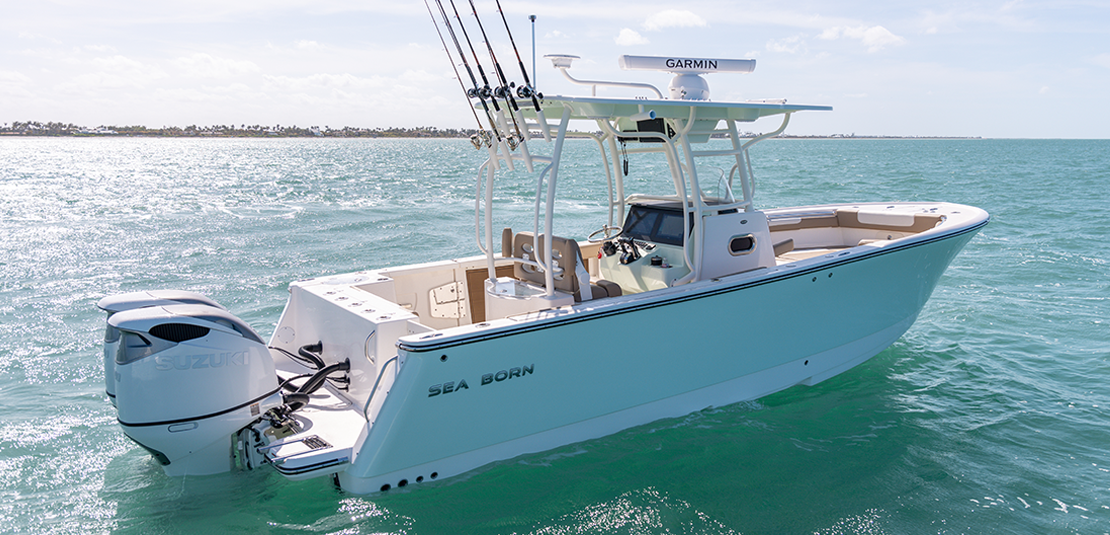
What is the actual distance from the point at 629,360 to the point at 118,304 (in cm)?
322

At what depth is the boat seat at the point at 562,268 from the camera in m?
4.88

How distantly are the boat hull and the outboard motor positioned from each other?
4.55ft

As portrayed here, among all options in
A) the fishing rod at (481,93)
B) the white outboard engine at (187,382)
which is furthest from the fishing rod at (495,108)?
the white outboard engine at (187,382)

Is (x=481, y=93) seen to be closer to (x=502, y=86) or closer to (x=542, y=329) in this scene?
(x=502, y=86)

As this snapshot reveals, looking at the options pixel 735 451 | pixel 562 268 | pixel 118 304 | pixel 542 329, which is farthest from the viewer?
pixel 735 451

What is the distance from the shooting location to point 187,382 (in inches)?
148

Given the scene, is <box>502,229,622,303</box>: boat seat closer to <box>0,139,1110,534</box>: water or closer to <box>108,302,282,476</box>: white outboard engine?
<box>0,139,1110,534</box>: water

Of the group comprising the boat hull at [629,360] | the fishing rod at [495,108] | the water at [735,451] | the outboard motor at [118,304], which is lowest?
the water at [735,451]

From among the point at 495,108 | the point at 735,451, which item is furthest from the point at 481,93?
the point at 735,451

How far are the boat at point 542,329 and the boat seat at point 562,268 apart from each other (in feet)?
0.05

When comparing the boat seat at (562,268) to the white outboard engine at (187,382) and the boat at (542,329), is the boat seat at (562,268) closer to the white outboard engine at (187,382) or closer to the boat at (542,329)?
the boat at (542,329)

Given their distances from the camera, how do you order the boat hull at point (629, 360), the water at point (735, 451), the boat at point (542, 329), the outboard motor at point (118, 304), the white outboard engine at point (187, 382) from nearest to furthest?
the white outboard engine at point (187, 382) → the outboard motor at point (118, 304) → the boat at point (542, 329) → the boat hull at point (629, 360) → the water at point (735, 451)

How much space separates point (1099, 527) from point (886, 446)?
1.39 m

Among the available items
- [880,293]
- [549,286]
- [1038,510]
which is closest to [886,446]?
[1038,510]
